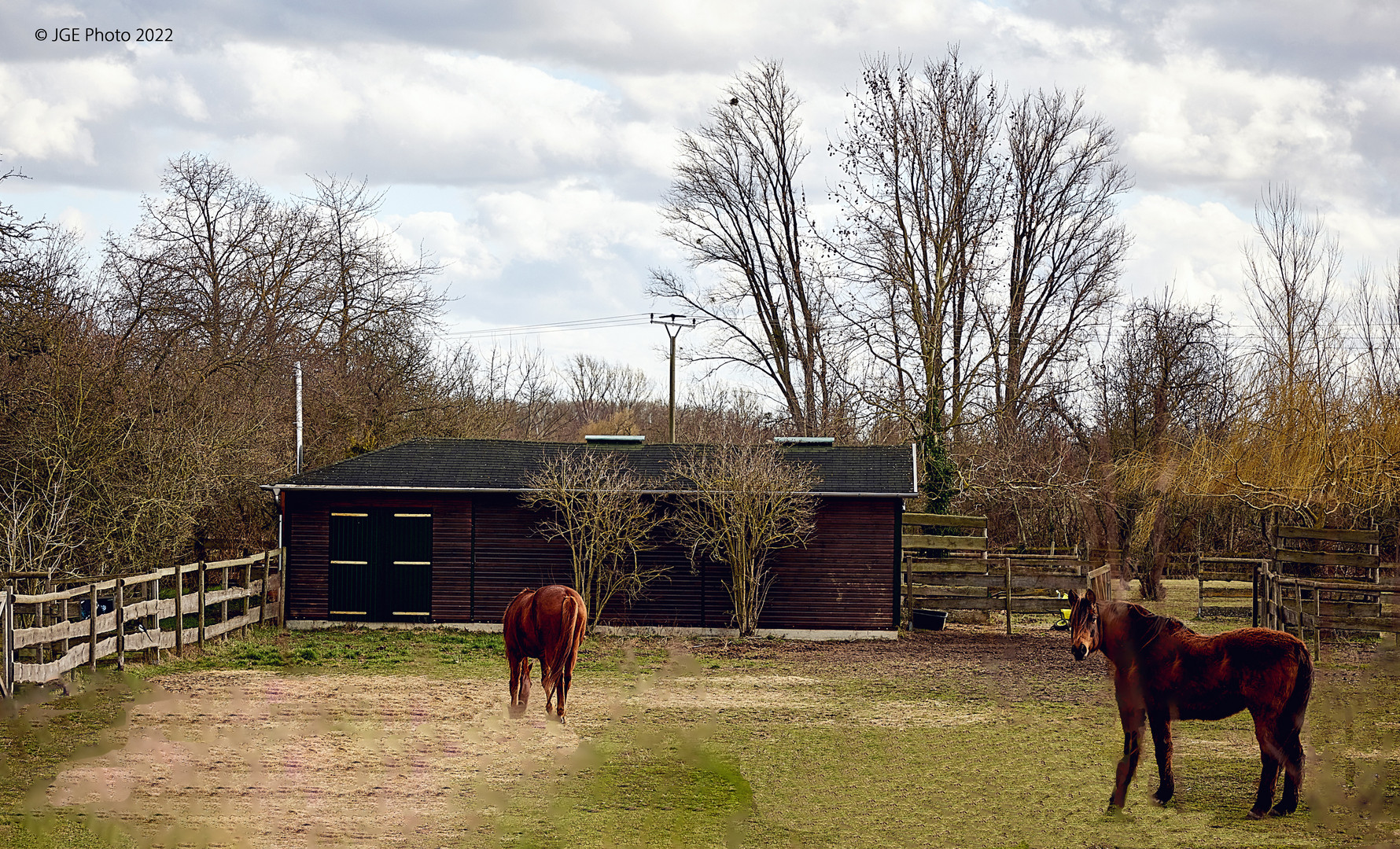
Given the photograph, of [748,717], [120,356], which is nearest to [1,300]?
[120,356]

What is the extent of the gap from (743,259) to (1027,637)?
18579 mm

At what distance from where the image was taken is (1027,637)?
19578 millimetres

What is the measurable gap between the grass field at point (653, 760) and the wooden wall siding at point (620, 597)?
299cm

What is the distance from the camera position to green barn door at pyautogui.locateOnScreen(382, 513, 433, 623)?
1930cm

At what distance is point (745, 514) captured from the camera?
60.0 ft

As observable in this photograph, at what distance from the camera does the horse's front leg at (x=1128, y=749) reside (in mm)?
7727

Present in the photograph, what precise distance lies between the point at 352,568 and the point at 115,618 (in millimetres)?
5545

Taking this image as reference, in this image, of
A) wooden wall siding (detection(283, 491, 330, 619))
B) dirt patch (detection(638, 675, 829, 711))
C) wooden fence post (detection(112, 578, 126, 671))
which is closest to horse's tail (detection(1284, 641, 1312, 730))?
dirt patch (detection(638, 675, 829, 711))

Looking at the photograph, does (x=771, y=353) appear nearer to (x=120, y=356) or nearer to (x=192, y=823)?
(x=120, y=356)

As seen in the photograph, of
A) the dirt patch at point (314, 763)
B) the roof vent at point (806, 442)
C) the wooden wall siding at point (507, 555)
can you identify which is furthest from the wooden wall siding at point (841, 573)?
the dirt patch at point (314, 763)

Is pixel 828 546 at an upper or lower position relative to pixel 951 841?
upper

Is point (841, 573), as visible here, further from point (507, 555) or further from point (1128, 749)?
point (1128, 749)

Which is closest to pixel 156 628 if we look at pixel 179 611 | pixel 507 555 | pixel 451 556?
pixel 179 611

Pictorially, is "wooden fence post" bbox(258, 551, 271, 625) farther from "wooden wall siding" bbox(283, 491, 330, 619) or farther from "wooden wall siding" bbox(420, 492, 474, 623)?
"wooden wall siding" bbox(420, 492, 474, 623)
